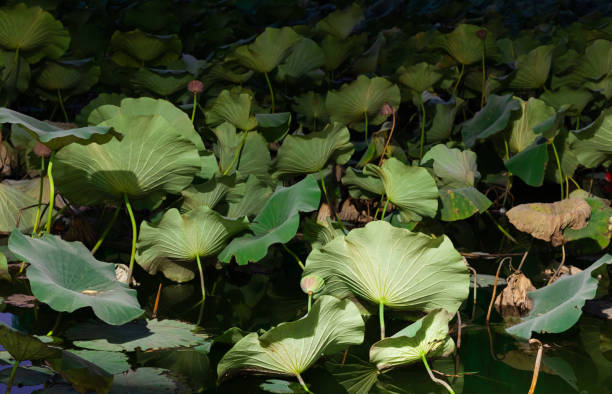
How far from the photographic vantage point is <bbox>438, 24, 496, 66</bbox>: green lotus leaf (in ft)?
6.89

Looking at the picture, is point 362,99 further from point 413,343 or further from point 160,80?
point 413,343

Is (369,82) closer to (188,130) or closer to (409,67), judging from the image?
(409,67)

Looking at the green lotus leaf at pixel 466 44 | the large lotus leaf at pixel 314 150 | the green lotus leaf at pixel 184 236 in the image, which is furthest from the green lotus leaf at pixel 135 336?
the green lotus leaf at pixel 466 44

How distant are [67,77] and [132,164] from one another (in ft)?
2.84

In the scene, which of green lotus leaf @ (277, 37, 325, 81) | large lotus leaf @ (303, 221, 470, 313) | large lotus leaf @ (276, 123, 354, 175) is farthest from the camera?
green lotus leaf @ (277, 37, 325, 81)

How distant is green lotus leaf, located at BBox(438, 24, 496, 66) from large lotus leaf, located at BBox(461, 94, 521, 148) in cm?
37

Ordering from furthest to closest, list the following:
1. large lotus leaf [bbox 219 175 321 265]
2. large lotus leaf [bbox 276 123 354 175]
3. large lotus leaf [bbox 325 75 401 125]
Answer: large lotus leaf [bbox 325 75 401 125] < large lotus leaf [bbox 276 123 354 175] < large lotus leaf [bbox 219 175 321 265]

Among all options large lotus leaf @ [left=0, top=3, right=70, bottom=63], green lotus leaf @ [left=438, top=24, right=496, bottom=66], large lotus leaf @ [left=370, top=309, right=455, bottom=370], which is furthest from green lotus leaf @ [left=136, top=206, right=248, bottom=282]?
green lotus leaf @ [left=438, top=24, right=496, bottom=66]

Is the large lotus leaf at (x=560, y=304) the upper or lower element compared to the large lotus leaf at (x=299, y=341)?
lower

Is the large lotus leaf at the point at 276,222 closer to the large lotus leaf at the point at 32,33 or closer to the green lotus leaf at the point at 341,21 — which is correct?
the large lotus leaf at the point at 32,33

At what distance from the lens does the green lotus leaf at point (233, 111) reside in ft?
5.64

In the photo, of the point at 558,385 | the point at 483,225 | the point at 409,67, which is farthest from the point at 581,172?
the point at 558,385

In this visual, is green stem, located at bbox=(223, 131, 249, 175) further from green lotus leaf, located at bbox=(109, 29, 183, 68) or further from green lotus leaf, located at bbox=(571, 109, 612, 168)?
green lotus leaf, located at bbox=(571, 109, 612, 168)

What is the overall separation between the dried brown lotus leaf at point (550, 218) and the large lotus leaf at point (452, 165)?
246 millimetres
